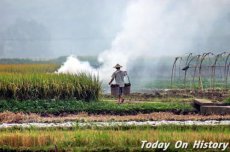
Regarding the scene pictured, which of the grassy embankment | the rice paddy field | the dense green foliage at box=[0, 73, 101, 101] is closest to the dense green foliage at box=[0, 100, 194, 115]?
the rice paddy field

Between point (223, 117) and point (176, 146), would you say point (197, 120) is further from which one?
point (176, 146)

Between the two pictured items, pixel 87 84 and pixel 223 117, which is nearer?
pixel 223 117

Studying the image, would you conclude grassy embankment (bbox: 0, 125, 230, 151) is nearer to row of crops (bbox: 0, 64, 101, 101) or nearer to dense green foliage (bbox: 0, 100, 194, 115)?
dense green foliage (bbox: 0, 100, 194, 115)

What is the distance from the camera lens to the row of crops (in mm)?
22281

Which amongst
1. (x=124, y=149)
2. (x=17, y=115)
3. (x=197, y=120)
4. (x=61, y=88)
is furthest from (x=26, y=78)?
(x=124, y=149)

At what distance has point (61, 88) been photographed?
22.8 meters

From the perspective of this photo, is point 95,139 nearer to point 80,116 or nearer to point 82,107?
point 80,116

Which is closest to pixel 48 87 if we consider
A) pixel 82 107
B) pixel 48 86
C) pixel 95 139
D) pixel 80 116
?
pixel 48 86

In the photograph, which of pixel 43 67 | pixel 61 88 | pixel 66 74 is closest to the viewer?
pixel 61 88

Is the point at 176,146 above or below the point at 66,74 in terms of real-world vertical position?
below

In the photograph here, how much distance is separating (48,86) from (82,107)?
7.86ft

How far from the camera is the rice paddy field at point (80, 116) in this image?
1288cm

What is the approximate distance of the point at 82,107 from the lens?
20812 millimetres

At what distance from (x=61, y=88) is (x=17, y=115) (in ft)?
15.1
